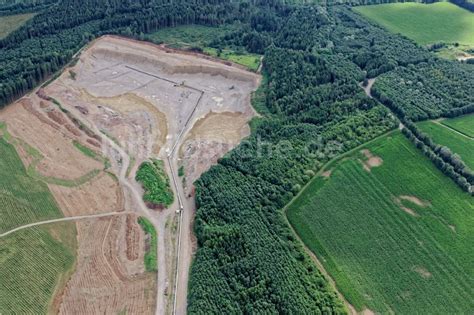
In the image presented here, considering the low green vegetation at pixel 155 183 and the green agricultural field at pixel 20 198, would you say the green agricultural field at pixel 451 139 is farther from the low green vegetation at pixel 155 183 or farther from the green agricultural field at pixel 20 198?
the green agricultural field at pixel 20 198

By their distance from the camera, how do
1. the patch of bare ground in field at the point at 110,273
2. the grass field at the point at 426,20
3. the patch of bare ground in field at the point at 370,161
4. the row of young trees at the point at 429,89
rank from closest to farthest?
1. the patch of bare ground in field at the point at 110,273
2. the patch of bare ground in field at the point at 370,161
3. the row of young trees at the point at 429,89
4. the grass field at the point at 426,20

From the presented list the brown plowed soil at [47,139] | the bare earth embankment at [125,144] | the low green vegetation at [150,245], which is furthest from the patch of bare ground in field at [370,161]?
the brown plowed soil at [47,139]

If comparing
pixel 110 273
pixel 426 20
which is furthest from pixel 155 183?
pixel 426 20

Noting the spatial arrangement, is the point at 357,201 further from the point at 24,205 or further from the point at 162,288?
the point at 24,205

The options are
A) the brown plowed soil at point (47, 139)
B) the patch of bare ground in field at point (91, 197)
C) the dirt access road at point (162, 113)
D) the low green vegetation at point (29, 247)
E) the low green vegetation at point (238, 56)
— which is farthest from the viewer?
the low green vegetation at point (238, 56)

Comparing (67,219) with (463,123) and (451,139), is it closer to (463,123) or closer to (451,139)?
(451,139)

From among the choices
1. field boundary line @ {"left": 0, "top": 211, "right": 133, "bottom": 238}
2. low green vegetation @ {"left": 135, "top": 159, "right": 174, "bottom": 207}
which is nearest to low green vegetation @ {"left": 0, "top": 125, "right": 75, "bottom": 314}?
field boundary line @ {"left": 0, "top": 211, "right": 133, "bottom": 238}
